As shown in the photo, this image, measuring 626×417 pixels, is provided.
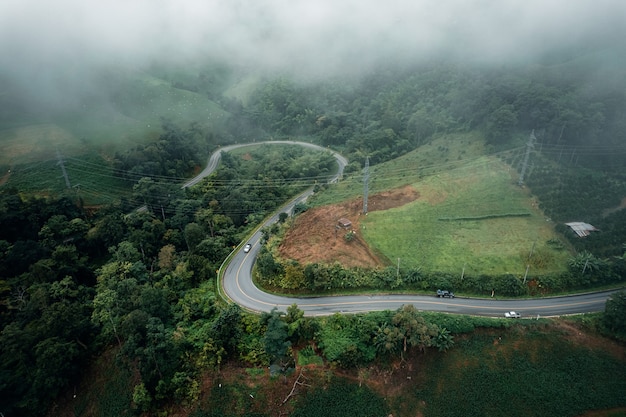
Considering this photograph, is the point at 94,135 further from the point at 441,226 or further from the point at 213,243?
the point at 441,226

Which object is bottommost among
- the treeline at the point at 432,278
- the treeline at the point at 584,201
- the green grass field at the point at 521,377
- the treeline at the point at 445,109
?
the green grass field at the point at 521,377

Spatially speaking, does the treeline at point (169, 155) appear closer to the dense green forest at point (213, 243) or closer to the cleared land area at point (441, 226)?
the dense green forest at point (213, 243)

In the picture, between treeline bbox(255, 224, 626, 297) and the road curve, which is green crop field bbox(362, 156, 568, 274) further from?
the road curve

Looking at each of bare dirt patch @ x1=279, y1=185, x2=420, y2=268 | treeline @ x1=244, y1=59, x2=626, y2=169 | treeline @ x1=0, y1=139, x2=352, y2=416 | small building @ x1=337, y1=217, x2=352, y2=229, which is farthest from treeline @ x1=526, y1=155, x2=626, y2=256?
treeline @ x1=0, y1=139, x2=352, y2=416

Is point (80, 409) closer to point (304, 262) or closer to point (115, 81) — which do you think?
point (304, 262)

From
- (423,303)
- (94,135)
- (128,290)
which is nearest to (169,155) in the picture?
(94,135)

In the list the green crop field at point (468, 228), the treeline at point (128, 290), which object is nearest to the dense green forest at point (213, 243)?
the treeline at point (128, 290)
